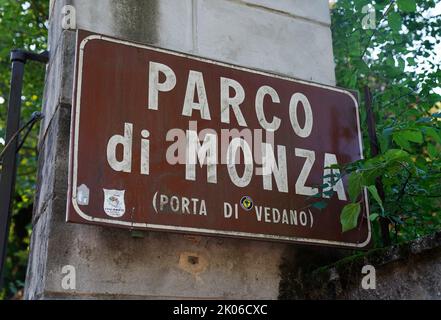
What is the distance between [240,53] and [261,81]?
0.38 meters

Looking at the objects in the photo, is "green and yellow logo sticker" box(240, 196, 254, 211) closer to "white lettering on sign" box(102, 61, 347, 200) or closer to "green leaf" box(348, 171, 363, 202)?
"white lettering on sign" box(102, 61, 347, 200)

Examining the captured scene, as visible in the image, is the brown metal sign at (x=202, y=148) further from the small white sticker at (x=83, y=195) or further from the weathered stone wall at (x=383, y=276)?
the weathered stone wall at (x=383, y=276)

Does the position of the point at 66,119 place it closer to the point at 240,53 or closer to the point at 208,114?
the point at 208,114

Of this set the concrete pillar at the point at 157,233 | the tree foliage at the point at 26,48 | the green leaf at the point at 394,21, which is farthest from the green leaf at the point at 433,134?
the tree foliage at the point at 26,48

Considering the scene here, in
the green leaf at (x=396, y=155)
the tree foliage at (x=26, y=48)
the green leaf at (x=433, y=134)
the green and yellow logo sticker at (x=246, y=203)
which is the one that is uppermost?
the tree foliage at (x=26, y=48)

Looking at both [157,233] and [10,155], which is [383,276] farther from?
[10,155]

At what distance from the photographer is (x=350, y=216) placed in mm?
3590

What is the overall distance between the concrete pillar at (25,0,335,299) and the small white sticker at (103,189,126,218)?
0.25m

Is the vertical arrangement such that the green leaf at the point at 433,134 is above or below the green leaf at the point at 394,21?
below

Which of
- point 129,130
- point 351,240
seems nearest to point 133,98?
point 129,130

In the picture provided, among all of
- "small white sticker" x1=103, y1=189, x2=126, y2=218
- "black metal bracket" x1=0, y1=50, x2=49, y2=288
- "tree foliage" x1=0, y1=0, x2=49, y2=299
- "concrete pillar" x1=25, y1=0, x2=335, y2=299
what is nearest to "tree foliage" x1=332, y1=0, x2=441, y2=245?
"concrete pillar" x1=25, y1=0, x2=335, y2=299

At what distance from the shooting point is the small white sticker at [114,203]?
328 centimetres

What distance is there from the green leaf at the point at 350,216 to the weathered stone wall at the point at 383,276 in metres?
0.19

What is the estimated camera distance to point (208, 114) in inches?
150
